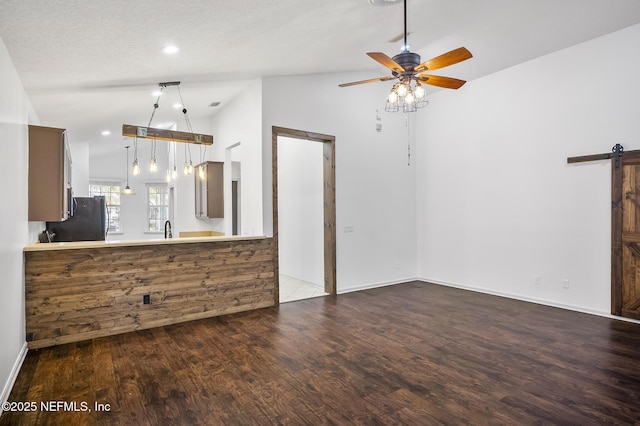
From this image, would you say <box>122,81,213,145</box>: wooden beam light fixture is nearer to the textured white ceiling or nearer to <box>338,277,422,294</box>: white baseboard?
the textured white ceiling

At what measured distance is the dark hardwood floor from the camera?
2357 mm

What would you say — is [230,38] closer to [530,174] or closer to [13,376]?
[13,376]

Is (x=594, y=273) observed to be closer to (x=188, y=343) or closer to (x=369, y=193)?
(x=369, y=193)

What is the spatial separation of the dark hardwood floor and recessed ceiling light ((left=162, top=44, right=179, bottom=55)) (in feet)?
9.51

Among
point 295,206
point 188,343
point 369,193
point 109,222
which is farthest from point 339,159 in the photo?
point 109,222

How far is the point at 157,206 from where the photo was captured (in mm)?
11469

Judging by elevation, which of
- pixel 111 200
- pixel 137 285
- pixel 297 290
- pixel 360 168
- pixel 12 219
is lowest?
pixel 297 290

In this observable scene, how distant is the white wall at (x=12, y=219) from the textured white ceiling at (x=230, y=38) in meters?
0.32

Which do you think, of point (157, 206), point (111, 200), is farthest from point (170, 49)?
point (111, 200)

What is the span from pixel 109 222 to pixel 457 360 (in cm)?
1079

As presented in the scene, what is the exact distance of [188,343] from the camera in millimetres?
3668

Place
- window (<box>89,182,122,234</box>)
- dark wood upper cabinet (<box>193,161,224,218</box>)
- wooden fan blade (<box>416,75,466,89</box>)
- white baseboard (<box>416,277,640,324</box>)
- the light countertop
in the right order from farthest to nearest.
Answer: window (<box>89,182,122,234</box>)
dark wood upper cabinet (<box>193,161,224,218</box>)
white baseboard (<box>416,277,640,324</box>)
the light countertop
wooden fan blade (<box>416,75,466,89</box>)

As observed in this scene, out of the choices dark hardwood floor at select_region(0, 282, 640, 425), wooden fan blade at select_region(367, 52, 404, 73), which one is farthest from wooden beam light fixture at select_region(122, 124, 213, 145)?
wooden fan blade at select_region(367, 52, 404, 73)

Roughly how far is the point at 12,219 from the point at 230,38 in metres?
2.45
